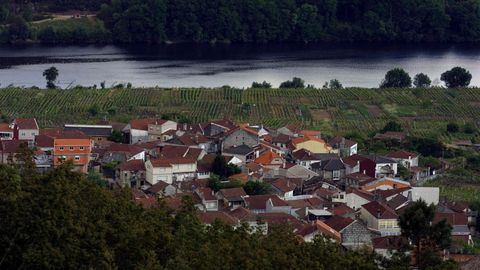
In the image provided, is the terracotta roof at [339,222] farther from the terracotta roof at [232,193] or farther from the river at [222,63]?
the river at [222,63]

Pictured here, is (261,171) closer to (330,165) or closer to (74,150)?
(330,165)

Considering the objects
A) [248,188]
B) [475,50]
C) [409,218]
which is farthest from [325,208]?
[475,50]

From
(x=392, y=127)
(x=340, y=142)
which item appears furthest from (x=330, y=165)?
(x=392, y=127)

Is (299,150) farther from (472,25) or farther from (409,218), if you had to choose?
(472,25)

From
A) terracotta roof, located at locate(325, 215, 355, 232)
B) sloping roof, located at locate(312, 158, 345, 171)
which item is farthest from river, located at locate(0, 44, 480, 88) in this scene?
terracotta roof, located at locate(325, 215, 355, 232)


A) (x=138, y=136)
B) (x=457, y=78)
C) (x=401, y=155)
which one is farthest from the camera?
(x=457, y=78)

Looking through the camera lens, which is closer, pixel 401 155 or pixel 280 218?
pixel 280 218
